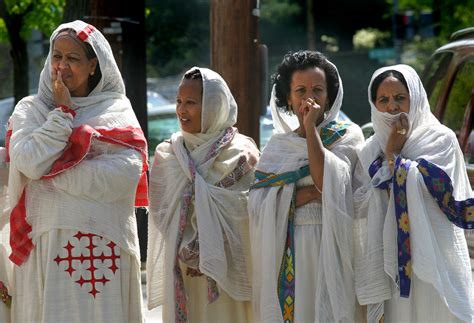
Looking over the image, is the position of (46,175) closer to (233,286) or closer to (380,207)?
(233,286)

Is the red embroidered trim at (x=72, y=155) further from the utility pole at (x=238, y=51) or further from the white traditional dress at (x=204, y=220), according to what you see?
the utility pole at (x=238, y=51)

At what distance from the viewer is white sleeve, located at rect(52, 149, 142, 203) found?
5629 mm

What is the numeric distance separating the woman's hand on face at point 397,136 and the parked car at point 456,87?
2.87 metres

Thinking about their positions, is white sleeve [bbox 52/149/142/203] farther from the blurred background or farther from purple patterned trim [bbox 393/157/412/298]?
the blurred background

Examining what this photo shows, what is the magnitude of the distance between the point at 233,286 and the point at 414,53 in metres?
25.2

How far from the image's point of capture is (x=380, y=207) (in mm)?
5746

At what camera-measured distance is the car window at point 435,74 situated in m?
9.50

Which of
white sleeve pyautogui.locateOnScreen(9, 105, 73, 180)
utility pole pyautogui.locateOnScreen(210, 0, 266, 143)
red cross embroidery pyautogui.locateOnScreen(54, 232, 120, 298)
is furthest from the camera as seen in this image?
utility pole pyautogui.locateOnScreen(210, 0, 266, 143)

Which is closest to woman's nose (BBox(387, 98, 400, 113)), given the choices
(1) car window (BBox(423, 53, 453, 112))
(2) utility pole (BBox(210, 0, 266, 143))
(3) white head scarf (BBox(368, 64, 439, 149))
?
(3) white head scarf (BBox(368, 64, 439, 149))

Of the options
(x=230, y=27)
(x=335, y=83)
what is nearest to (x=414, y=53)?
(x=230, y=27)

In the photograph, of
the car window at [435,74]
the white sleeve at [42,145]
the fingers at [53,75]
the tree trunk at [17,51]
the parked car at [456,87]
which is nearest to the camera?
the white sleeve at [42,145]

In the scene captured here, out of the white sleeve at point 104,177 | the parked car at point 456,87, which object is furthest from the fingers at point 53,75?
the parked car at point 456,87

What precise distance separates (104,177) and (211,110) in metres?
0.74

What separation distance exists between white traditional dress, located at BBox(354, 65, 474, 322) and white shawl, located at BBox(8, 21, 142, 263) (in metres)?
1.15
